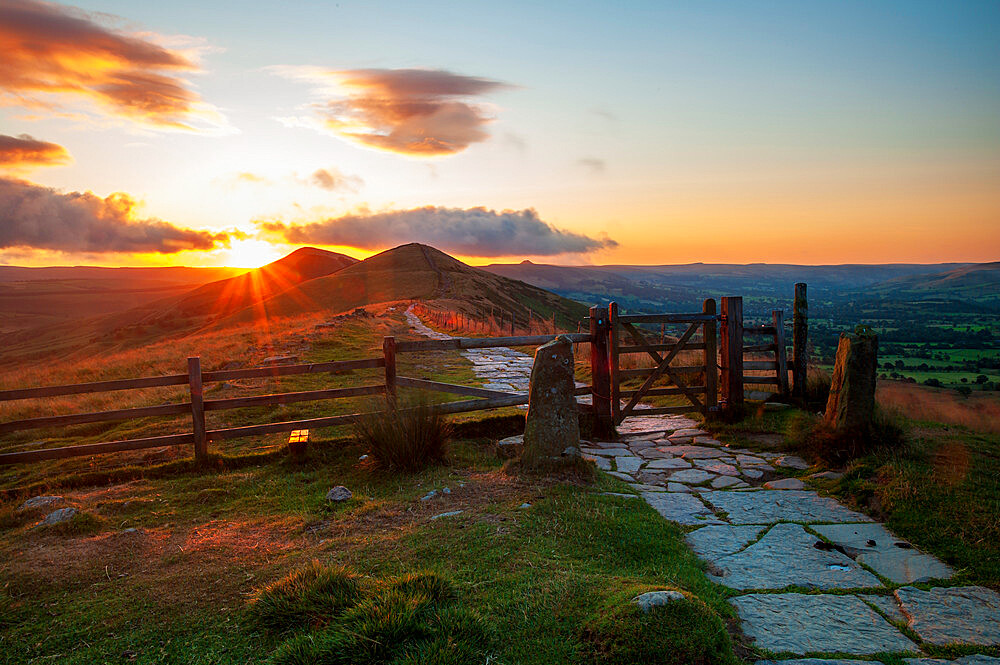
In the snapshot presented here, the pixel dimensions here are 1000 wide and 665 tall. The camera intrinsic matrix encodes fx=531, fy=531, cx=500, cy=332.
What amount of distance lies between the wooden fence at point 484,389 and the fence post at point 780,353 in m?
0.02

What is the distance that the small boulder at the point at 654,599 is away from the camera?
3175 mm

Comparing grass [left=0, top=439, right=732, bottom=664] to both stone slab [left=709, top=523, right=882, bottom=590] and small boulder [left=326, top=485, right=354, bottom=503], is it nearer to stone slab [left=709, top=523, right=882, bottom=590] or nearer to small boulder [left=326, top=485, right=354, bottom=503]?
small boulder [left=326, top=485, right=354, bottom=503]

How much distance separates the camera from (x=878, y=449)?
6.55 meters

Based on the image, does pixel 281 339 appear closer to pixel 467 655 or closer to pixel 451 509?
pixel 451 509

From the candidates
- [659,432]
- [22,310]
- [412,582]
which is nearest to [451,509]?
[412,582]

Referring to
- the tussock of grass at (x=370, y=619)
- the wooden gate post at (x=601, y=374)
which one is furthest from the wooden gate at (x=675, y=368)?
the tussock of grass at (x=370, y=619)

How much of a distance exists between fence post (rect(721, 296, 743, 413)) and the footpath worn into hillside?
A: 6.29 ft

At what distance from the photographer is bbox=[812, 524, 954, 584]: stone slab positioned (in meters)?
4.16

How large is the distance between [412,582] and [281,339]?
18.3 m

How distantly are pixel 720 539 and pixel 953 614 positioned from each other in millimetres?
1700

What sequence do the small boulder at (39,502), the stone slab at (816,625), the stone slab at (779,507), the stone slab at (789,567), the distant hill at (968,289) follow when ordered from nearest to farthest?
the stone slab at (816,625), the stone slab at (789,567), the stone slab at (779,507), the small boulder at (39,502), the distant hill at (968,289)

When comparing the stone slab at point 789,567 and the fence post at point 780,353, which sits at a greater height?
the fence post at point 780,353

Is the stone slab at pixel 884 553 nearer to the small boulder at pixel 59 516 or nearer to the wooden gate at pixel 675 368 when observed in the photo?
the wooden gate at pixel 675 368

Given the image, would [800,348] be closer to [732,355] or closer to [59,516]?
[732,355]
